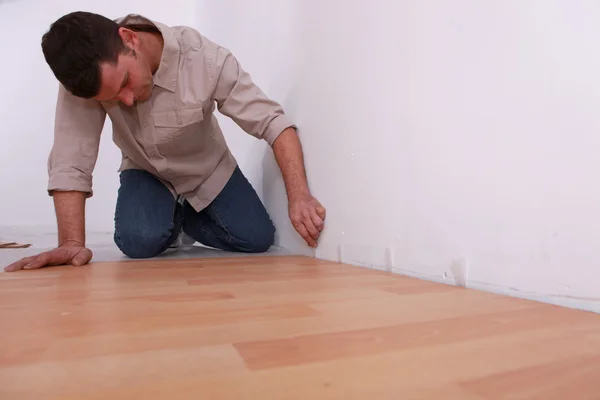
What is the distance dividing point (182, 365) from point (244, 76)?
1.11 metres

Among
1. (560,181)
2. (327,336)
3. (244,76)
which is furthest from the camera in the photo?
(244,76)

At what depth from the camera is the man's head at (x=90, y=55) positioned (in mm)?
1009

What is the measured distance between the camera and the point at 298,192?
1.39 metres

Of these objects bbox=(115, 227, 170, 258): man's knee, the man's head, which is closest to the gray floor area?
bbox=(115, 227, 170, 258): man's knee

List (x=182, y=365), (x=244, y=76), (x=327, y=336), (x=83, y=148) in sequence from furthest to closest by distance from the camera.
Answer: (x=244, y=76) → (x=83, y=148) → (x=327, y=336) → (x=182, y=365)

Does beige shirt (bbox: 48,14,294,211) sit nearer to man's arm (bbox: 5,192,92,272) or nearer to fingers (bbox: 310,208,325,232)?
man's arm (bbox: 5,192,92,272)

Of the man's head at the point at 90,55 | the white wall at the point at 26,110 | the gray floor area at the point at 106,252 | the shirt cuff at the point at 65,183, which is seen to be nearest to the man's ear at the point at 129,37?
the man's head at the point at 90,55

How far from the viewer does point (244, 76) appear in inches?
54.9

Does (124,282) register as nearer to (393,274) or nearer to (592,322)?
(393,274)

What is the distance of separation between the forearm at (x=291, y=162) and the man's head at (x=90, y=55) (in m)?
0.48

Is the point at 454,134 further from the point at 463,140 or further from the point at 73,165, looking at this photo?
the point at 73,165

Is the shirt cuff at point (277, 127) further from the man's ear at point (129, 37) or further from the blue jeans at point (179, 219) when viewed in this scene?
the man's ear at point (129, 37)

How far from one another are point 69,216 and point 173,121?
39cm

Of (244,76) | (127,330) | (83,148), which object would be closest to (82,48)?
(83,148)
